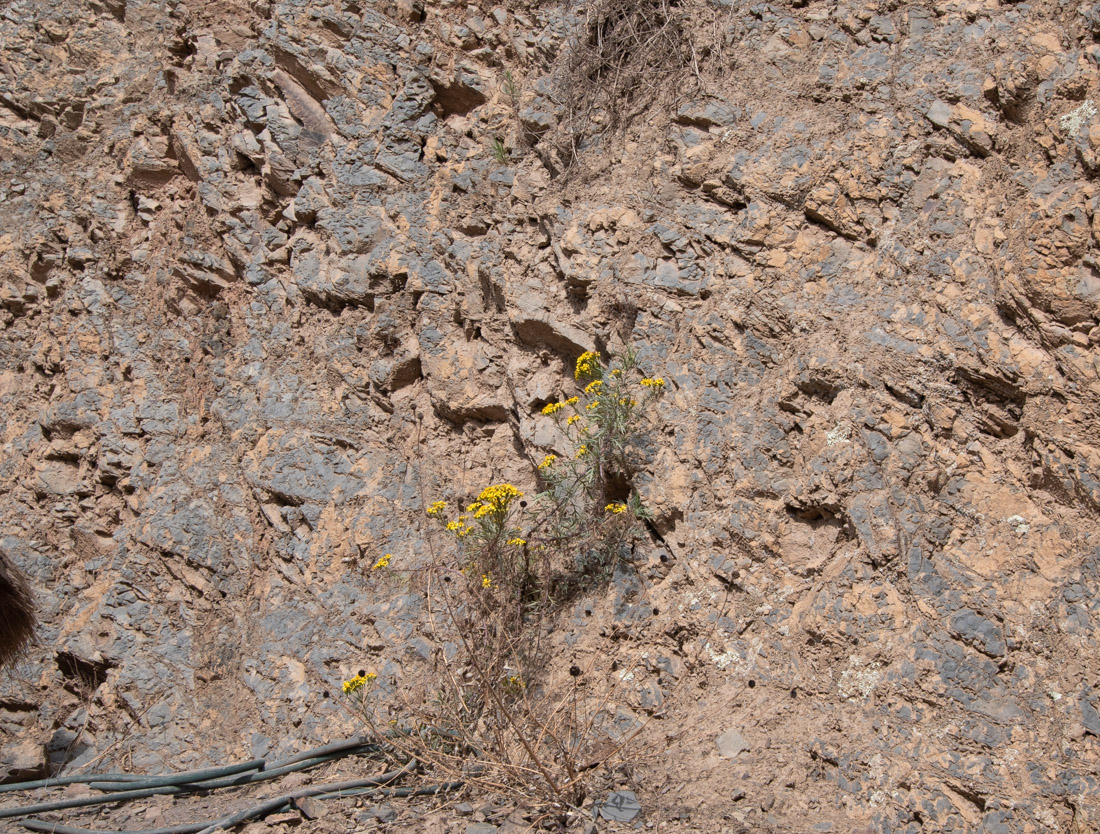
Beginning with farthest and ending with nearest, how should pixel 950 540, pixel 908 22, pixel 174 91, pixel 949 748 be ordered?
1. pixel 174 91
2. pixel 908 22
3. pixel 950 540
4. pixel 949 748

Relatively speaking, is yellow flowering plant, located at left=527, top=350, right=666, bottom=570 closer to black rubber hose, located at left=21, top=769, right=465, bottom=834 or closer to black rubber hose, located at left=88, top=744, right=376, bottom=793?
black rubber hose, located at left=21, top=769, right=465, bottom=834

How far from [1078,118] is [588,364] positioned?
6.71 feet

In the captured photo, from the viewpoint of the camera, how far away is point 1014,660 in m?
2.66

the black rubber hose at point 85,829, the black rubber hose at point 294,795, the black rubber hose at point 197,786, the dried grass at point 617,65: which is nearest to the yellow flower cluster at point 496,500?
the black rubber hose at point 294,795

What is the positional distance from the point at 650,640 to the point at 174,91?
487 centimetres

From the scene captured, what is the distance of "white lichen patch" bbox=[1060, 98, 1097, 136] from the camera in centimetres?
301

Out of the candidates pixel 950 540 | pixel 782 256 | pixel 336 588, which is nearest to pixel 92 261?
pixel 336 588

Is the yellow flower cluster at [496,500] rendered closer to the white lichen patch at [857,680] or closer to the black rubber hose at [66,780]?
the white lichen patch at [857,680]

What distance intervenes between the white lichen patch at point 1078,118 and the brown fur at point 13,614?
199 inches

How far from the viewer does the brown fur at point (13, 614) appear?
421 centimetres

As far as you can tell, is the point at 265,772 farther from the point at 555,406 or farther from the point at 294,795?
the point at 555,406

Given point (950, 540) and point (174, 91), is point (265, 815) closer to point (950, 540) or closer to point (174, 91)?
point (950, 540)

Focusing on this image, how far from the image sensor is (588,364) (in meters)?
3.78

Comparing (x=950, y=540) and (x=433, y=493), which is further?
(x=433, y=493)
